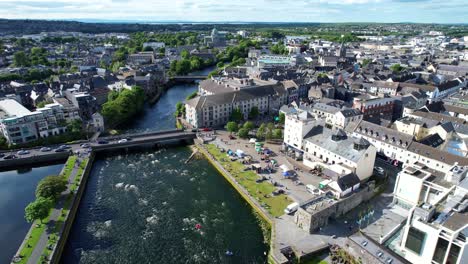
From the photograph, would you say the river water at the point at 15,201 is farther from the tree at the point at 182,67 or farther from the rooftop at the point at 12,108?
the tree at the point at 182,67

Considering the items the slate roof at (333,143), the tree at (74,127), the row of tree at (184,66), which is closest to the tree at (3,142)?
the tree at (74,127)

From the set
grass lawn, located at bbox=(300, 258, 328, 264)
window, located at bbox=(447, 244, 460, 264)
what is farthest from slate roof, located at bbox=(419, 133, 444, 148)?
grass lawn, located at bbox=(300, 258, 328, 264)

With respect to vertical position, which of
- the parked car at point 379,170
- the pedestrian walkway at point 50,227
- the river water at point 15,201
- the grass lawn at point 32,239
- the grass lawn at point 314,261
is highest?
the parked car at point 379,170

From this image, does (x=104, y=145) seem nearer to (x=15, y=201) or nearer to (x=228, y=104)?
(x=15, y=201)

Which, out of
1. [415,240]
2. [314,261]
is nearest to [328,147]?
[415,240]

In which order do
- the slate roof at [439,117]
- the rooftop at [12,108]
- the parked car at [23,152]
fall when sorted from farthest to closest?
the rooftop at [12,108]
the slate roof at [439,117]
the parked car at [23,152]

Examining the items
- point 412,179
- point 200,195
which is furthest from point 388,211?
point 200,195

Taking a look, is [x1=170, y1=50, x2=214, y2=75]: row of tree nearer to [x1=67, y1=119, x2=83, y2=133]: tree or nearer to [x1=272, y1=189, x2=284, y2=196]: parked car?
[x1=67, y1=119, x2=83, y2=133]: tree
